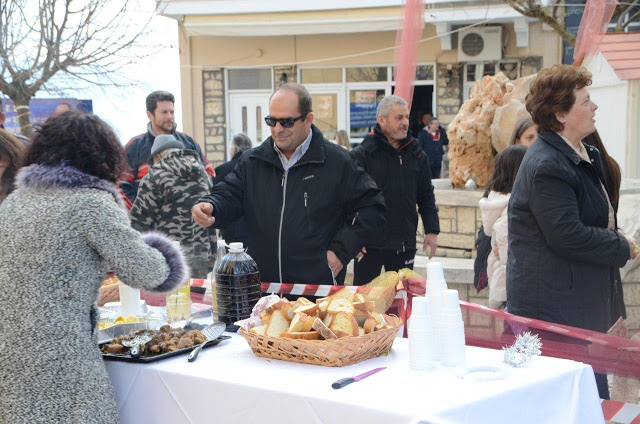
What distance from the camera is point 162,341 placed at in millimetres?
3057

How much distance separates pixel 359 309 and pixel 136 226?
3042mm

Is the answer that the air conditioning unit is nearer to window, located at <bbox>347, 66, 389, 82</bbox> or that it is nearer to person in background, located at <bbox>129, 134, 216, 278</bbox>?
window, located at <bbox>347, 66, 389, 82</bbox>

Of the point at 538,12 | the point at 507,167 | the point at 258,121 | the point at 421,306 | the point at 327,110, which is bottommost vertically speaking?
the point at 421,306

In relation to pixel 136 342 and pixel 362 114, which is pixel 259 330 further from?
pixel 362 114

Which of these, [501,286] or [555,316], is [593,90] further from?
[555,316]

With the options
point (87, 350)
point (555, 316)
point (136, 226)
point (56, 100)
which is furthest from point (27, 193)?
point (56, 100)

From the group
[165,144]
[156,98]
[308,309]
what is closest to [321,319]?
[308,309]

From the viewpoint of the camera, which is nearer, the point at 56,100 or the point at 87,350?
the point at 87,350

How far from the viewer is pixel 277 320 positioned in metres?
2.91

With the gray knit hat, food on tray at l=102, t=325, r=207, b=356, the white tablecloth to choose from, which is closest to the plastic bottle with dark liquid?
food on tray at l=102, t=325, r=207, b=356

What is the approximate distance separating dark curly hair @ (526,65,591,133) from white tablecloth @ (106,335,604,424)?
1428mm

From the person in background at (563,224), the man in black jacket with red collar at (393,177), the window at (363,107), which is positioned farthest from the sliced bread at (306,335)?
the window at (363,107)

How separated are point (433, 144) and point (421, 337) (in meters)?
13.3

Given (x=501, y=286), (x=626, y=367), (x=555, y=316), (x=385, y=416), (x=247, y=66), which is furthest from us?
(x=247, y=66)
